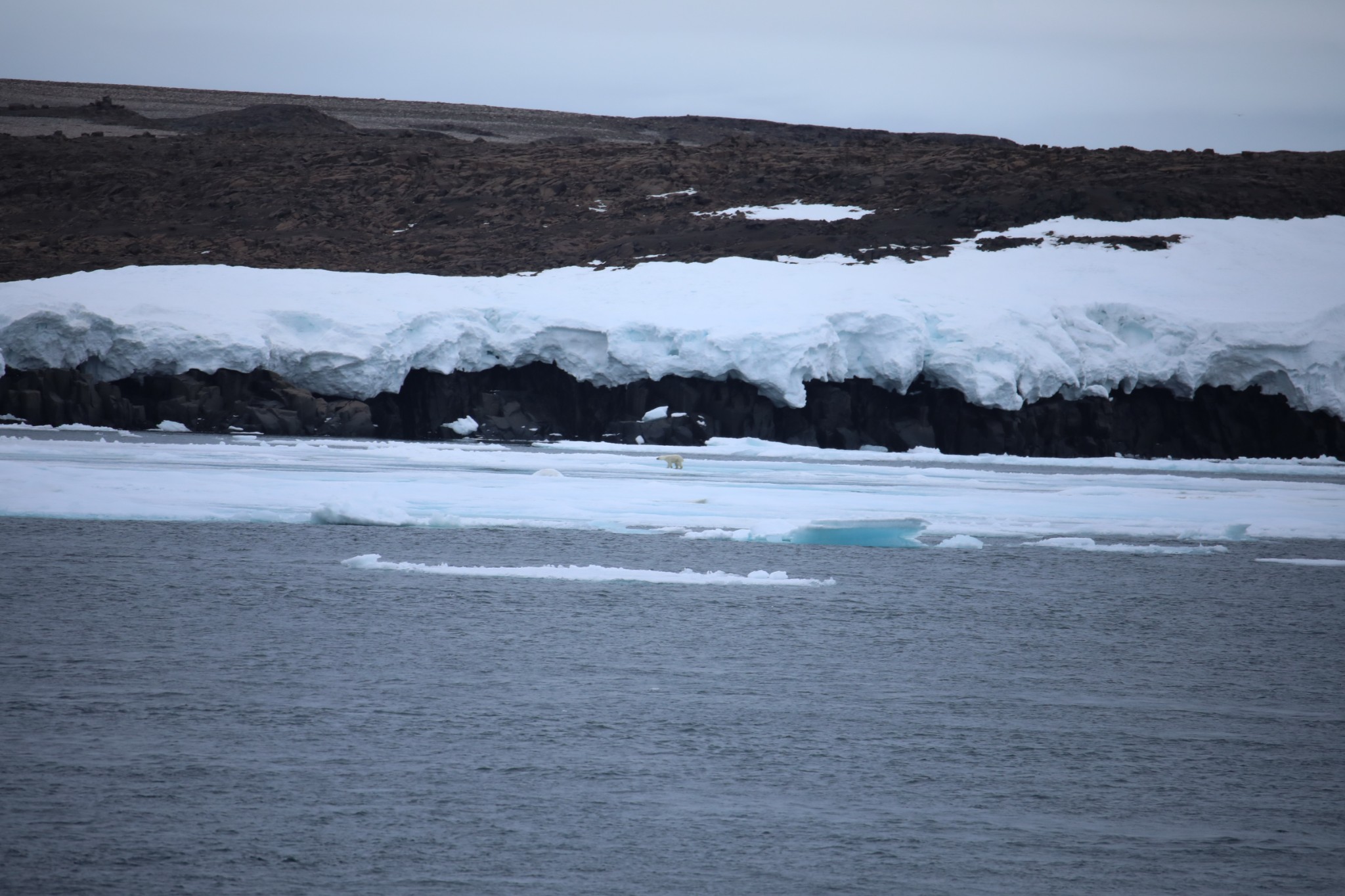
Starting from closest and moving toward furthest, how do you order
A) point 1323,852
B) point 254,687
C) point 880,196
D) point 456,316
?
point 1323,852 < point 254,687 < point 456,316 < point 880,196

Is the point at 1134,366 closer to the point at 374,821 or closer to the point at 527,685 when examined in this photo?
the point at 527,685

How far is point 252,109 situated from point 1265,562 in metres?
61.1

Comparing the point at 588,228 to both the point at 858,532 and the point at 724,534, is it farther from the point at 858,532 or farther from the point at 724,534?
→ the point at 858,532

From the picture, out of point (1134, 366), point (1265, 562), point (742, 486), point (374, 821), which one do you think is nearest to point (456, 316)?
point (742, 486)

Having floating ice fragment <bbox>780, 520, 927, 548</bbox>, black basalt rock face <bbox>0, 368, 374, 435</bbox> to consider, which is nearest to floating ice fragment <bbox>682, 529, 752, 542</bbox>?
floating ice fragment <bbox>780, 520, 927, 548</bbox>

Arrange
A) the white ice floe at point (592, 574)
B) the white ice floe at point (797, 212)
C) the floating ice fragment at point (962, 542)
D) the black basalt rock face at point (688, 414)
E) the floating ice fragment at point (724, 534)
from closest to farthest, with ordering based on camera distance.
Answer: the white ice floe at point (592, 574), the floating ice fragment at point (724, 534), the floating ice fragment at point (962, 542), the black basalt rock face at point (688, 414), the white ice floe at point (797, 212)

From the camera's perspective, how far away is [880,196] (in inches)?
1516

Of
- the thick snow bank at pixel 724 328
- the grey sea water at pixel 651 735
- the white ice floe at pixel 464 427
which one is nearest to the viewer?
the grey sea water at pixel 651 735

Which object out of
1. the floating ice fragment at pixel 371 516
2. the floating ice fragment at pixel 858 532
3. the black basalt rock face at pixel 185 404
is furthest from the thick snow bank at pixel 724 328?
the floating ice fragment at pixel 371 516

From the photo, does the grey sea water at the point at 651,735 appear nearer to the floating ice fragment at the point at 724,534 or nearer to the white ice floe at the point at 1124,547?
the floating ice fragment at the point at 724,534

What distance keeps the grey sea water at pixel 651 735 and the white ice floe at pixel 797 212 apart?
1066 inches

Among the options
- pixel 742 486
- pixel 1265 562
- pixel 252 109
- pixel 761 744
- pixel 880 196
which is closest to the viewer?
pixel 761 744

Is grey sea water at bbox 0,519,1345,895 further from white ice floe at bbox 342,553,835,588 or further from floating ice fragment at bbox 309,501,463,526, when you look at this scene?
floating ice fragment at bbox 309,501,463,526

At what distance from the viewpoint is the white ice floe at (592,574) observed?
33.6ft
